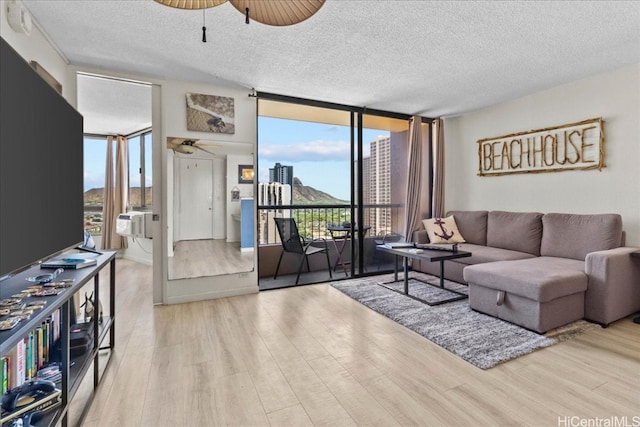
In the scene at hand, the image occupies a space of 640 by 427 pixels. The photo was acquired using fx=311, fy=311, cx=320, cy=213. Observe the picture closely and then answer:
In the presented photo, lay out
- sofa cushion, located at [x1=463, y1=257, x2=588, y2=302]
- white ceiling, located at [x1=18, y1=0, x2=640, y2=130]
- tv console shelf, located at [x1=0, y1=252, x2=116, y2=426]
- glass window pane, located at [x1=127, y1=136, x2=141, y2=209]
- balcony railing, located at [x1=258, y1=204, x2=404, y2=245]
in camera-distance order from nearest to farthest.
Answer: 1. tv console shelf, located at [x1=0, y1=252, x2=116, y2=426]
2. white ceiling, located at [x1=18, y1=0, x2=640, y2=130]
3. sofa cushion, located at [x1=463, y1=257, x2=588, y2=302]
4. balcony railing, located at [x1=258, y1=204, x2=404, y2=245]
5. glass window pane, located at [x1=127, y1=136, x2=141, y2=209]

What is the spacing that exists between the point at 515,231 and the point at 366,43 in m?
2.83

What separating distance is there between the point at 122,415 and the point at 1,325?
91cm

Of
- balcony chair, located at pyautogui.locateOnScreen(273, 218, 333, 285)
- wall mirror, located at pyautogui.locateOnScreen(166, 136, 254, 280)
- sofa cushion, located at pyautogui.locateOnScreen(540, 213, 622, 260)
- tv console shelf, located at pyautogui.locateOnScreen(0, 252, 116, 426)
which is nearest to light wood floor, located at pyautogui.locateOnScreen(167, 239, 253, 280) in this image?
wall mirror, located at pyautogui.locateOnScreen(166, 136, 254, 280)

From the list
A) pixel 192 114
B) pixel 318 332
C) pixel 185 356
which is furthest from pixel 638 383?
pixel 192 114

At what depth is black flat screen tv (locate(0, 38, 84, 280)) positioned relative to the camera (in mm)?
1032

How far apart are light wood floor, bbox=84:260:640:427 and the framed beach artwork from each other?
1.98 metres

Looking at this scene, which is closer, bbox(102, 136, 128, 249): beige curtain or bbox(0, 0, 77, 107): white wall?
bbox(0, 0, 77, 107): white wall

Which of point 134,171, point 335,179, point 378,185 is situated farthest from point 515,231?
point 134,171

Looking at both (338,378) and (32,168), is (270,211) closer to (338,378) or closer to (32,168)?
(338,378)

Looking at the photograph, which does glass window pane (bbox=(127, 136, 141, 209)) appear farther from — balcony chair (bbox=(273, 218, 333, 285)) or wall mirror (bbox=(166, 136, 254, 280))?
balcony chair (bbox=(273, 218, 333, 285))

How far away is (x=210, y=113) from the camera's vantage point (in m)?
3.37

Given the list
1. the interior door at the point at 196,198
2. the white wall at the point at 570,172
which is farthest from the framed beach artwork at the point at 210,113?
the white wall at the point at 570,172

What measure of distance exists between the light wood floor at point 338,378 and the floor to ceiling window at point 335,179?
5.84 feet

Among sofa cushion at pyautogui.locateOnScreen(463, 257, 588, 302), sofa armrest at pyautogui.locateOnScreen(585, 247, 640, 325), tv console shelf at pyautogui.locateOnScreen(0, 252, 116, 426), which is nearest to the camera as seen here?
tv console shelf at pyautogui.locateOnScreen(0, 252, 116, 426)
